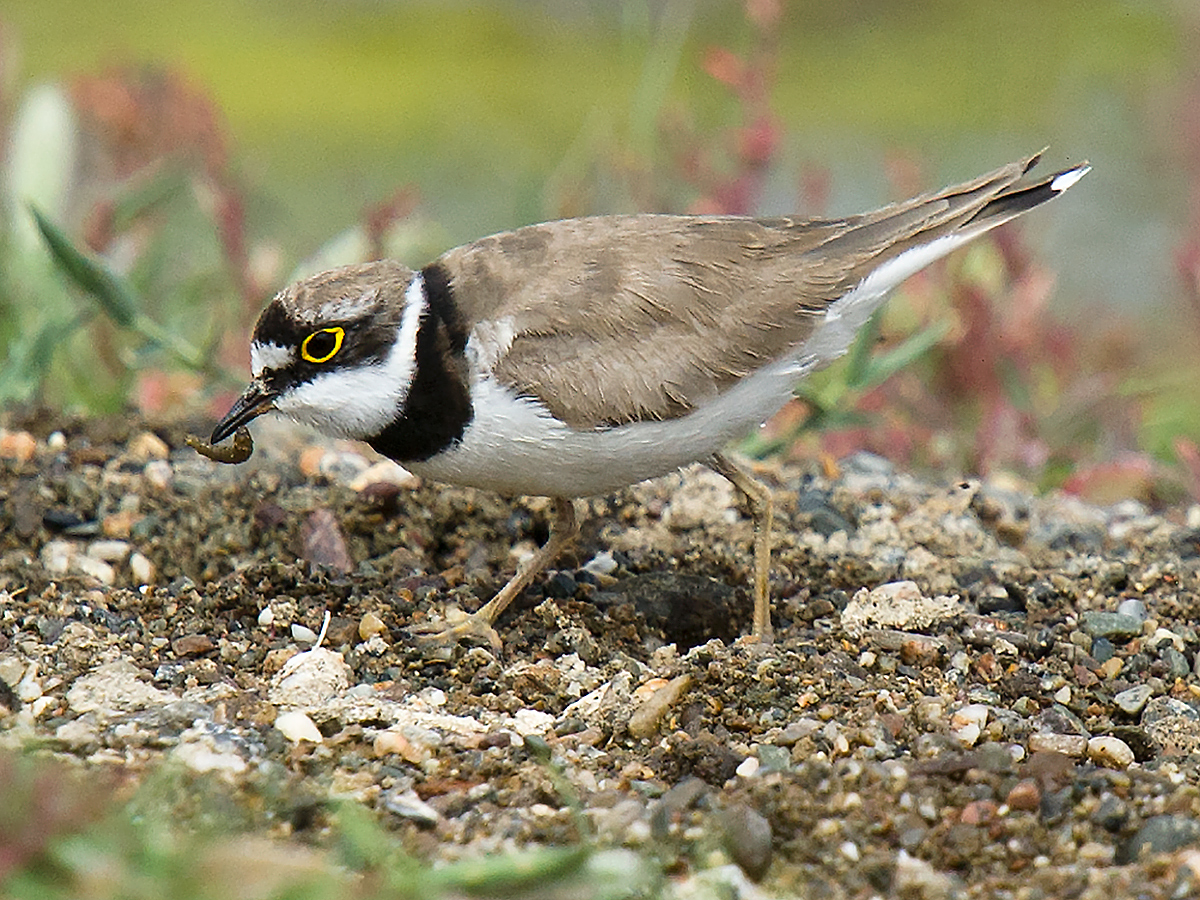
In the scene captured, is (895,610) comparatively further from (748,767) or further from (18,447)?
(18,447)

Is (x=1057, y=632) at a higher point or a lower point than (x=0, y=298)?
lower

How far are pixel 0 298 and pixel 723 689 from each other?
384cm

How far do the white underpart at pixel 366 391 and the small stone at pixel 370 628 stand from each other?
0.48 m

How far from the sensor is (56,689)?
364 centimetres

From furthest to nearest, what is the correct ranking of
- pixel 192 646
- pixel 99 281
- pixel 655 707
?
pixel 99 281 → pixel 192 646 → pixel 655 707

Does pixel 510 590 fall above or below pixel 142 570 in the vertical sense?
below

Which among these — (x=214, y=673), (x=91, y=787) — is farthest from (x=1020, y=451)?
(x=91, y=787)

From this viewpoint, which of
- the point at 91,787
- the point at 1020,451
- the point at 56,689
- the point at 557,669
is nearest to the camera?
the point at 91,787

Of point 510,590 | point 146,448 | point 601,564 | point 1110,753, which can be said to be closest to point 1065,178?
point 601,564

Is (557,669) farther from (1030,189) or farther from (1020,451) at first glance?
(1020,451)

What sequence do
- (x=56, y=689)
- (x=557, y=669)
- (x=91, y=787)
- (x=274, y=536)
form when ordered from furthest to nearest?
(x=274, y=536) < (x=557, y=669) < (x=56, y=689) < (x=91, y=787)

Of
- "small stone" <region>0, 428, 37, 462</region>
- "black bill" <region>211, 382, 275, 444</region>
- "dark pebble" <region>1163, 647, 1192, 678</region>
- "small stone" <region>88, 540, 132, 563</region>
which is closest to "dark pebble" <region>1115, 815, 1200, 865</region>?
A: "dark pebble" <region>1163, 647, 1192, 678</region>

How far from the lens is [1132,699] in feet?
12.3

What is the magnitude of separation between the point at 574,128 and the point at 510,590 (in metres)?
7.40
